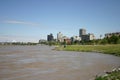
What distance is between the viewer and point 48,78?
22.4m

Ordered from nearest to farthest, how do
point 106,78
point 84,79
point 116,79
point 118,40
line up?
point 116,79, point 106,78, point 84,79, point 118,40

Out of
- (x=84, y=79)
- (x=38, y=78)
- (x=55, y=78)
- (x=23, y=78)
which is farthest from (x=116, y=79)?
(x=23, y=78)

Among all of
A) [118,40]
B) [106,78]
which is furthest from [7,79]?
[118,40]

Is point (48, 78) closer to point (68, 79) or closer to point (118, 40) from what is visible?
point (68, 79)

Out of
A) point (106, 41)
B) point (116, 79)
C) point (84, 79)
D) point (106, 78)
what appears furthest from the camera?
point (106, 41)

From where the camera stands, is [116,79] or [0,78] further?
[0,78]

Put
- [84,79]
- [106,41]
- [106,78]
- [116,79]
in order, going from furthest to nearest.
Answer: [106,41] < [84,79] < [106,78] < [116,79]

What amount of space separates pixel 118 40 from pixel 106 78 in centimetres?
13932

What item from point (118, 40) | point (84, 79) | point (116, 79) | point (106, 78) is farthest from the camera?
point (118, 40)

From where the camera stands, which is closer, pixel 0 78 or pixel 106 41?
pixel 0 78

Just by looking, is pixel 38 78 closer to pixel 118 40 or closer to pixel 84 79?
pixel 84 79

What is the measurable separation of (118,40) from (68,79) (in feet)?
452

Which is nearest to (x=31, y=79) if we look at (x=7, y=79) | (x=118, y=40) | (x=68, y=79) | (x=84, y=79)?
(x=7, y=79)

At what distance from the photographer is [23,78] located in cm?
2228
